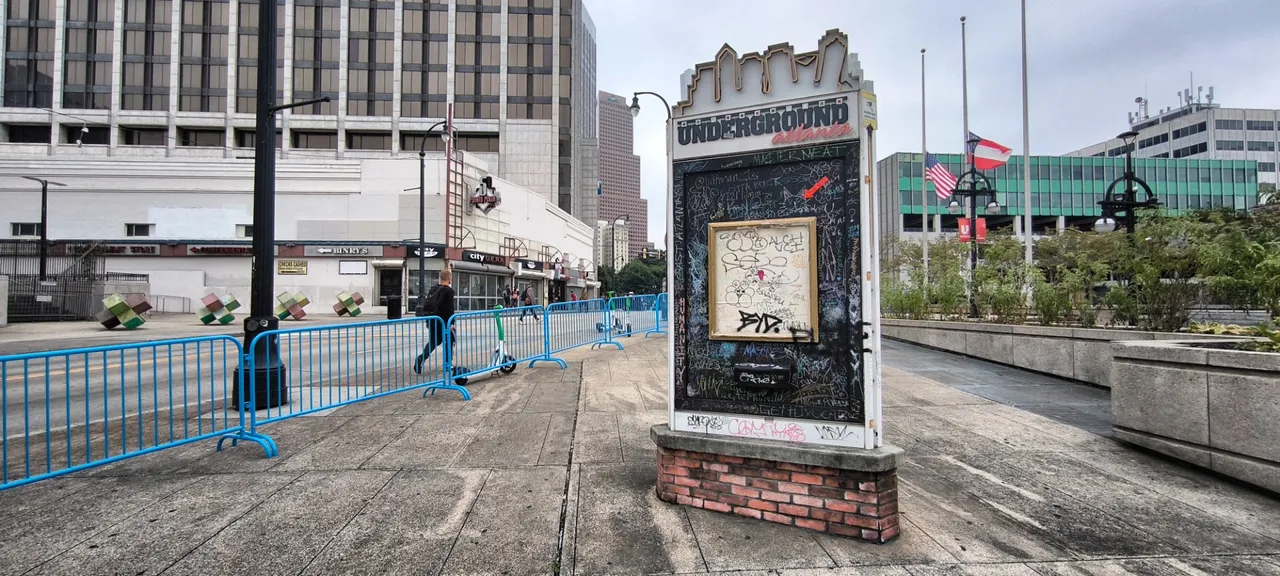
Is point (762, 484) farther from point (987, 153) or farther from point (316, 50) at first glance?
point (316, 50)

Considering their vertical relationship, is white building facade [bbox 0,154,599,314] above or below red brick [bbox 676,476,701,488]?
above

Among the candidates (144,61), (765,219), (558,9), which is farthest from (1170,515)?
(144,61)

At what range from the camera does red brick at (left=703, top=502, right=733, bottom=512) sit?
3799mm

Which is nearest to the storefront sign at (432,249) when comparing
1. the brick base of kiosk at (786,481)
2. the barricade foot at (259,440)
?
the barricade foot at (259,440)

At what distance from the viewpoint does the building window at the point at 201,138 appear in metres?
52.9

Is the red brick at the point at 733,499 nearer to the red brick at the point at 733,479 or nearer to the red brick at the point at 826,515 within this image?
the red brick at the point at 733,479

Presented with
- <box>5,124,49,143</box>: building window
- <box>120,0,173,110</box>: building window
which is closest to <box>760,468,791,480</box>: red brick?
<box>120,0,173,110</box>: building window

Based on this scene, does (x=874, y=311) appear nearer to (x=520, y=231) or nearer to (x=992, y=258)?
(x=992, y=258)

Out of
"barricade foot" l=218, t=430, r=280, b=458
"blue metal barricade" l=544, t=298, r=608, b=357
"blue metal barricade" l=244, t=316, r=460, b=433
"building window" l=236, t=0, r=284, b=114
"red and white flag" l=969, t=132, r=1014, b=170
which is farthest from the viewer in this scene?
"building window" l=236, t=0, r=284, b=114

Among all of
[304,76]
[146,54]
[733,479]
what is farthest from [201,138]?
[733,479]

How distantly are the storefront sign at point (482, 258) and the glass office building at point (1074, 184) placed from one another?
47767 millimetres

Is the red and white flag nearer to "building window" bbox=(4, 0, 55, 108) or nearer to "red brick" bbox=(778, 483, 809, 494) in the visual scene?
"red brick" bbox=(778, 483, 809, 494)

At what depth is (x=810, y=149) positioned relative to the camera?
3.69m

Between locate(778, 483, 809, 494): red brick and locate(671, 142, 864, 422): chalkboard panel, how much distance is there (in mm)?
409
